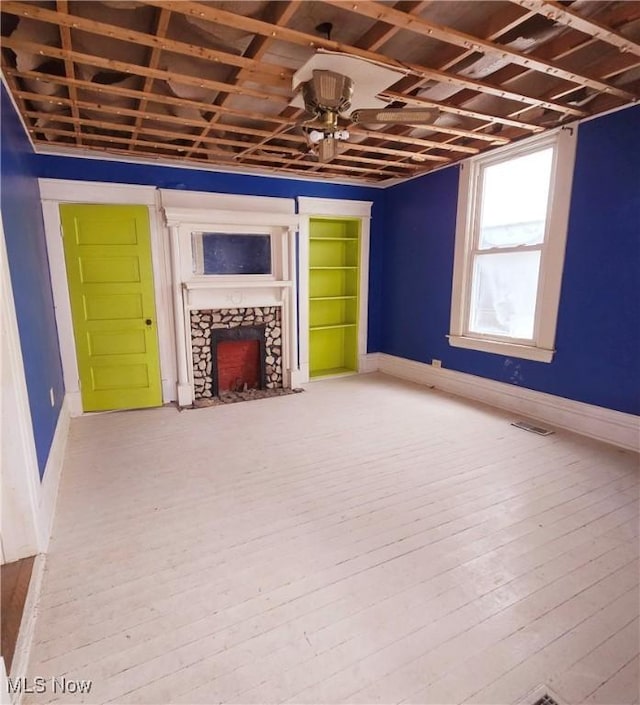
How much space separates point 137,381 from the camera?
168 inches

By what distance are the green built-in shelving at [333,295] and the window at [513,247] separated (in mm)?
1525

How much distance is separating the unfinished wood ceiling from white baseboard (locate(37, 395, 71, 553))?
2327mm

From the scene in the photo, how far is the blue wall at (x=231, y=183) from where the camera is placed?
376 centimetres

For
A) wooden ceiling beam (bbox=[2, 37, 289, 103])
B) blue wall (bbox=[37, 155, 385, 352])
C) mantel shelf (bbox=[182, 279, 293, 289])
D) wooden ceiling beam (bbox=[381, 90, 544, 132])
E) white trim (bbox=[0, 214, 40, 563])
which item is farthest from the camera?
mantel shelf (bbox=[182, 279, 293, 289])

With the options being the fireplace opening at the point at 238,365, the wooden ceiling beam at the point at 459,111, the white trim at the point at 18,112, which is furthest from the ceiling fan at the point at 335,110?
the fireplace opening at the point at 238,365

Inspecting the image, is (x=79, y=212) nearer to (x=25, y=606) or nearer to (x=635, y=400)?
(x=25, y=606)

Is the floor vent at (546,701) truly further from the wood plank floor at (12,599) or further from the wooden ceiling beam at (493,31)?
the wooden ceiling beam at (493,31)

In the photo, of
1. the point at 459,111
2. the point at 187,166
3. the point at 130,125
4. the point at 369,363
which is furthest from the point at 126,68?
the point at 369,363

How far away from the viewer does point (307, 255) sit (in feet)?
16.3

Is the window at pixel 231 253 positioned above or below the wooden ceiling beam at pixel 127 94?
below

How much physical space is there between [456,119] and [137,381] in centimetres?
399

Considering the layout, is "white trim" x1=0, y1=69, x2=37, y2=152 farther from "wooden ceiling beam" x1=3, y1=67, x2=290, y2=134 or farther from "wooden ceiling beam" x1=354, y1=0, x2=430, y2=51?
"wooden ceiling beam" x1=354, y1=0, x2=430, y2=51

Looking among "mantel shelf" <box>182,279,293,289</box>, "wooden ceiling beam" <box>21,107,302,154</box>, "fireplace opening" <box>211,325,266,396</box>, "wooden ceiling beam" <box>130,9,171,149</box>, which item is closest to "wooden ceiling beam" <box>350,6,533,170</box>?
"wooden ceiling beam" <box>21,107,302,154</box>

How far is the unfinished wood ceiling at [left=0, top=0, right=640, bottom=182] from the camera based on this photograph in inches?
73.0
